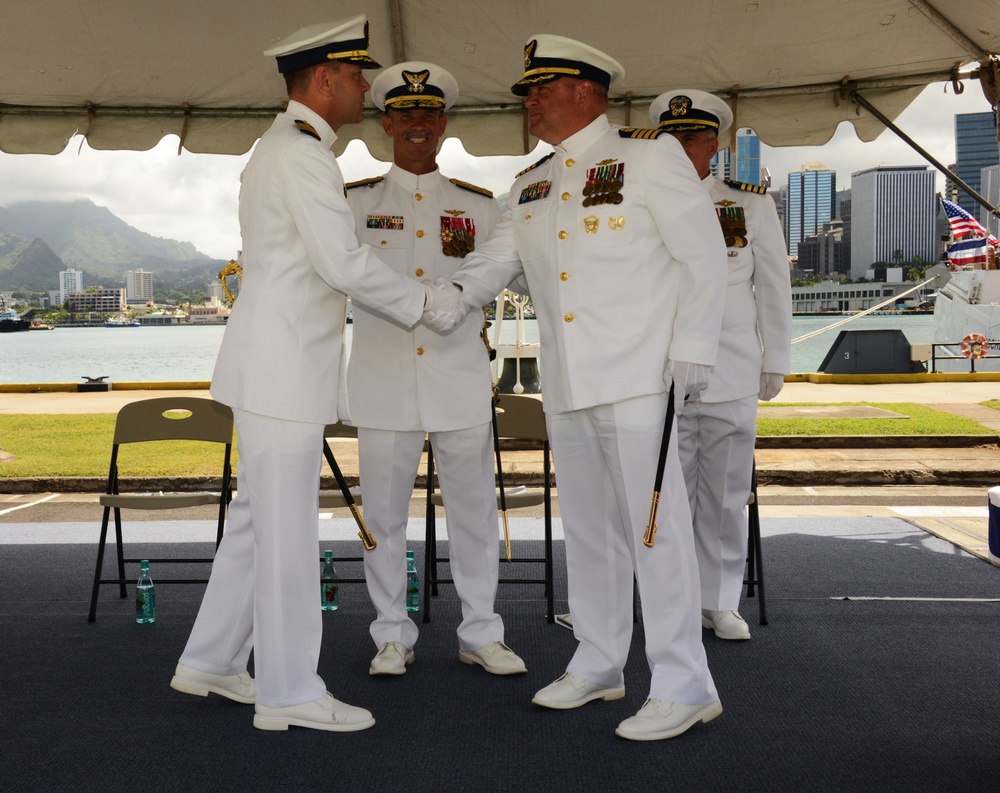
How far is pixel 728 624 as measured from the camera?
3963 millimetres

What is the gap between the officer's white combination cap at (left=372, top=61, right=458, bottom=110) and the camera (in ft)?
11.8

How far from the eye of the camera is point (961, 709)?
3.07 meters

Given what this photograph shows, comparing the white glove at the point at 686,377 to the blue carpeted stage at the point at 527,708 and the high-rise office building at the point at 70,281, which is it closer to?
the blue carpeted stage at the point at 527,708

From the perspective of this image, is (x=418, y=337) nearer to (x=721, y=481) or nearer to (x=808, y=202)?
(x=721, y=481)

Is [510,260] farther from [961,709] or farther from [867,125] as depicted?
[867,125]

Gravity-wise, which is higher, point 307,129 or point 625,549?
point 307,129

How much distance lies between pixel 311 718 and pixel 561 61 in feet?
6.88

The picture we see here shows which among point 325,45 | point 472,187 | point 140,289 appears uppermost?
point 140,289

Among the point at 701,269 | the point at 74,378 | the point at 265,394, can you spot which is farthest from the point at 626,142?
the point at 74,378

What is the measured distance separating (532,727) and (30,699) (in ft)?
5.42

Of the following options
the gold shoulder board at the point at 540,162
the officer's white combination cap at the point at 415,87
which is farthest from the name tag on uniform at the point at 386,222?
the gold shoulder board at the point at 540,162

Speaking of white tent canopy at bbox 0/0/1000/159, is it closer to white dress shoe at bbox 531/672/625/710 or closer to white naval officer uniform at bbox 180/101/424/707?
white naval officer uniform at bbox 180/101/424/707

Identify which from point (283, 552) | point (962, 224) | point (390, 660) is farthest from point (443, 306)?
point (962, 224)

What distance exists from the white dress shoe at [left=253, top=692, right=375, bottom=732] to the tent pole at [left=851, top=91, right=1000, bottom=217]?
4172 mm
